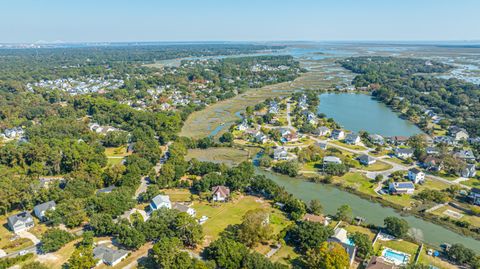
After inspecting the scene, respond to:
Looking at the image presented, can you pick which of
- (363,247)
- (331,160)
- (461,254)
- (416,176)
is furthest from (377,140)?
(363,247)

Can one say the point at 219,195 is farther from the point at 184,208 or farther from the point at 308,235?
the point at 308,235

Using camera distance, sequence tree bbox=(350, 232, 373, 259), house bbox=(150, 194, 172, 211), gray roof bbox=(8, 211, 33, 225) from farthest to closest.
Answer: house bbox=(150, 194, 172, 211), gray roof bbox=(8, 211, 33, 225), tree bbox=(350, 232, 373, 259)

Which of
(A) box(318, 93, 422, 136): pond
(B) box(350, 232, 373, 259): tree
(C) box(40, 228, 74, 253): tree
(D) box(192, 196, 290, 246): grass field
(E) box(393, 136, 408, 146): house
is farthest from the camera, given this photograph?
(A) box(318, 93, 422, 136): pond

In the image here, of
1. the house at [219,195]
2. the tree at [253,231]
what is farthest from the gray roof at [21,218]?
the tree at [253,231]

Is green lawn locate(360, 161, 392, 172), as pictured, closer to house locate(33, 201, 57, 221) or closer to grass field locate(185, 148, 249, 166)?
grass field locate(185, 148, 249, 166)

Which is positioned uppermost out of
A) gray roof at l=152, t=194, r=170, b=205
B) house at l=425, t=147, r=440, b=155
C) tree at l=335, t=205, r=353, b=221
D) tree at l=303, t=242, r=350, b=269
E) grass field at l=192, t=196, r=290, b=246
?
tree at l=303, t=242, r=350, b=269

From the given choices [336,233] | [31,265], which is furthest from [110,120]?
[336,233]

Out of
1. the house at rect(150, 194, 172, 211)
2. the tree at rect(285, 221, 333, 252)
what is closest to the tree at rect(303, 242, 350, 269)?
the tree at rect(285, 221, 333, 252)
